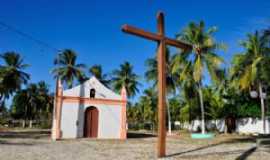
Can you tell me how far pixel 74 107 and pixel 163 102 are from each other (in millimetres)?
12993

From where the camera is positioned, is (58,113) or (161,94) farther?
(58,113)

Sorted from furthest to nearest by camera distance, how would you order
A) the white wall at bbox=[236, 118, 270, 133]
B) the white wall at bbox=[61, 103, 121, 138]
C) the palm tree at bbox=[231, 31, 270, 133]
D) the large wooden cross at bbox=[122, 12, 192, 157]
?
the white wall at bbox=[236, 118, 270, 133] → the palm tree at bbox=[231, 31, 270, 133] → the white wall at bbox=[61, 103, 121, 138] → the large wooden cross at bbox=[122, 12, 192, 157]

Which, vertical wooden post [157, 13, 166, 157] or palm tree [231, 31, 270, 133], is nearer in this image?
vertical wooden post [157, 13, 166, 157]

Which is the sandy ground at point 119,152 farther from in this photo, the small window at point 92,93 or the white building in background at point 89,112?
the small window at point 92,93

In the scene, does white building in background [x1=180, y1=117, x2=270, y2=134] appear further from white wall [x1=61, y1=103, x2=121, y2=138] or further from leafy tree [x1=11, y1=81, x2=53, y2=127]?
leafy tree [x1=11, y1=81, x2=53, y2=127]

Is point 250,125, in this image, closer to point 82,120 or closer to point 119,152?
point 82,120

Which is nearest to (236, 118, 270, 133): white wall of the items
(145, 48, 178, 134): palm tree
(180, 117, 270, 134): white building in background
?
(180, 117, 270, 134): white building in background

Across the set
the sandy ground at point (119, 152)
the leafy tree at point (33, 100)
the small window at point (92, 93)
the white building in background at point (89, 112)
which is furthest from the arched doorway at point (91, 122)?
the leafy tree at point (33, 100)

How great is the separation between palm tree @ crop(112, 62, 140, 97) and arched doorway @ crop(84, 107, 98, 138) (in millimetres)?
17105

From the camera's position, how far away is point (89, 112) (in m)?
21.4

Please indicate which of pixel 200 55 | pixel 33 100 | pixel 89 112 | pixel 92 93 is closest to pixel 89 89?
pixel 92 93

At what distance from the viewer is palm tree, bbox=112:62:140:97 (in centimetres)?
3878

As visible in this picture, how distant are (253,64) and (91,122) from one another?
47.2 feet

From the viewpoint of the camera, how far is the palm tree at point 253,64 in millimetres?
23375
